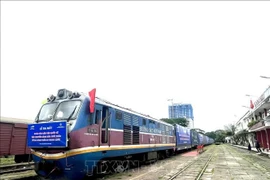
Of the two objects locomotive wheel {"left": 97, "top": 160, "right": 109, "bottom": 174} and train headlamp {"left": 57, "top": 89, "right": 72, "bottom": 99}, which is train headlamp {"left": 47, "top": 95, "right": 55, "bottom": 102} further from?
locomotive wheel {"left": 97, "top": 160, "right": 109, "bottom": 174}

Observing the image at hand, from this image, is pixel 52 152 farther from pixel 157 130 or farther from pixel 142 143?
pixel 157 130

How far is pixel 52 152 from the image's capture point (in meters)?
7.58

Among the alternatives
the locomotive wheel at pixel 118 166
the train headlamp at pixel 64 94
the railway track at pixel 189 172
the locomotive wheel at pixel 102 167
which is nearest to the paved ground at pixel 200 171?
the railway track at pixel 189 172

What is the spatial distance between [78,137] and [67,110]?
1.24 meters

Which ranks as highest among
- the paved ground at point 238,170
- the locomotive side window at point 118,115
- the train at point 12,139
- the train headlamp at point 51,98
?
the train headlamp at point 51,98

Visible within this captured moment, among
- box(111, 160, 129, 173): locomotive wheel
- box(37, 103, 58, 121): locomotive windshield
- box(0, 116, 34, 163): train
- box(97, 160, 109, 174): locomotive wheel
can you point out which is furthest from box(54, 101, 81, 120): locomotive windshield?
box(0, 116, 34, 163): train

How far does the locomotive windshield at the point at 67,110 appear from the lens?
7918 millimetres

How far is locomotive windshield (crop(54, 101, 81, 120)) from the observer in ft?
26.0

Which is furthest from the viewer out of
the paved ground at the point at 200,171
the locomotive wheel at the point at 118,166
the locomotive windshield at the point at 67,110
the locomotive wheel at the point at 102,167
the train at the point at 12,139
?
the train at the point at 12,139

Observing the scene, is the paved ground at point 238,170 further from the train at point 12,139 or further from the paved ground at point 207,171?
the train at point 12,139

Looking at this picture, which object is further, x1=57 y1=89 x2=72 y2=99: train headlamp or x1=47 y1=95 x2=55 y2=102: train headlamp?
Result: x1=47 y1=95 x2=55 y2=102: train headlamp

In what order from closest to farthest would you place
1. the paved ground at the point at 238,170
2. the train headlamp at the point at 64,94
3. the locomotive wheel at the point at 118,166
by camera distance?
1. the train headlamp at the point at 64,94
2. the paved ground at the point at 238,170
3. the locomotive wheel at the point at 118,166

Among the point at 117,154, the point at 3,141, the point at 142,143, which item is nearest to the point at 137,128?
the point at 142,143

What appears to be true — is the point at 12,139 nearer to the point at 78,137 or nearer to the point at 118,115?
the point at 118,115
